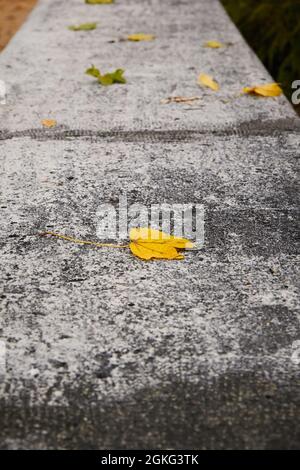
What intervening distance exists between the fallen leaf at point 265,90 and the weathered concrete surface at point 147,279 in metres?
0.08

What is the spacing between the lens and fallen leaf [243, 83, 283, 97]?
258cm

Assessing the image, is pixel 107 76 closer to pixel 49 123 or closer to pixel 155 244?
pixel 49 123

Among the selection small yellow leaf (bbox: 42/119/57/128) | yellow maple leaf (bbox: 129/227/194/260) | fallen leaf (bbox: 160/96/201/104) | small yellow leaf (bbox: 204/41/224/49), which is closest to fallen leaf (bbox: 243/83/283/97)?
fallen leaf (bbox: 160/96/201/104)

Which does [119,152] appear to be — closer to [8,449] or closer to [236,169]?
[236,169]

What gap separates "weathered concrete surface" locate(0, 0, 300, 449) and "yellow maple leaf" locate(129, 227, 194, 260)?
28 millimetres

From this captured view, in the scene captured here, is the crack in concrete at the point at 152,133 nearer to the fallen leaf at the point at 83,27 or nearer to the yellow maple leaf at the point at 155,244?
the yellow maple leaf at the point at 155,244

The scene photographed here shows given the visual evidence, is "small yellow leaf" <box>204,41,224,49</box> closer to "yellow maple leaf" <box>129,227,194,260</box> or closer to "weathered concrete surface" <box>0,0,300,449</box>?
"weathered concrete surface" <box>0,0,300,449</box>

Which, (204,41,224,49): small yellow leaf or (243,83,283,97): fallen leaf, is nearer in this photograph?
(243,83,283,97): fallen leaf

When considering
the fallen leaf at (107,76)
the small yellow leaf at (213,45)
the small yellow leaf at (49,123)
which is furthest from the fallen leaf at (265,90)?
the small yellow leaf at (49,123)

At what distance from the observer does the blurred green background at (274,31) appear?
3.89 metres

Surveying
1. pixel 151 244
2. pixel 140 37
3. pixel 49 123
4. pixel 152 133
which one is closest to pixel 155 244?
pixel 151 244

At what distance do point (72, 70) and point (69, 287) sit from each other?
168 centimetres

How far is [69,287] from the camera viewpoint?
146 centimetres

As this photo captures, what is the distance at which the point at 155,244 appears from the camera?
63.6 inches
